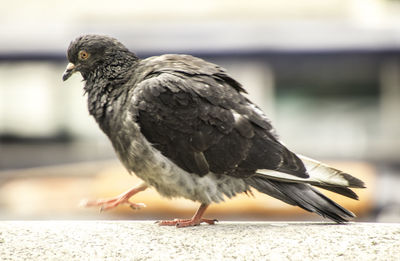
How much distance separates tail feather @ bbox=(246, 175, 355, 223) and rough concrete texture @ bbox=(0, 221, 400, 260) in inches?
5.7

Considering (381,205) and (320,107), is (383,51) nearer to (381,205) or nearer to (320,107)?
(320,107)

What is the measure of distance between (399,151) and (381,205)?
5.53 m

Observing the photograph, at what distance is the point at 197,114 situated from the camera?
3.64 m

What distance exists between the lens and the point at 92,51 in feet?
13.0

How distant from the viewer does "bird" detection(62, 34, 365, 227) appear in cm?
363

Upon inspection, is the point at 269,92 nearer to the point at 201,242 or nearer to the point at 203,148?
the point at 203,148

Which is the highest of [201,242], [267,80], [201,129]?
[267,80]

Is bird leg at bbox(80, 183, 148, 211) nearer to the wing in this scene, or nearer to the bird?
the bird

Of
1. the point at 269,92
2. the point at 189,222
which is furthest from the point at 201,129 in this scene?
the point at 269,92

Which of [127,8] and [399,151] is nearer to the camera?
[399,151]

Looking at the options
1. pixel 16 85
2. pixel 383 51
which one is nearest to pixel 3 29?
pixel 16 85

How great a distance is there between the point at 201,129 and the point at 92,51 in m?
0.85

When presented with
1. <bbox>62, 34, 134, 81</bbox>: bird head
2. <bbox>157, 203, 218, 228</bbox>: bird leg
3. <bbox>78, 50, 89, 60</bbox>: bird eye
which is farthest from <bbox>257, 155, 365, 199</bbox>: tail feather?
<bbox>78, 50, 89, 60</bbox>: bird eye

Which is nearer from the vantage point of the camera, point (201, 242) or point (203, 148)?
point (201, 242)
